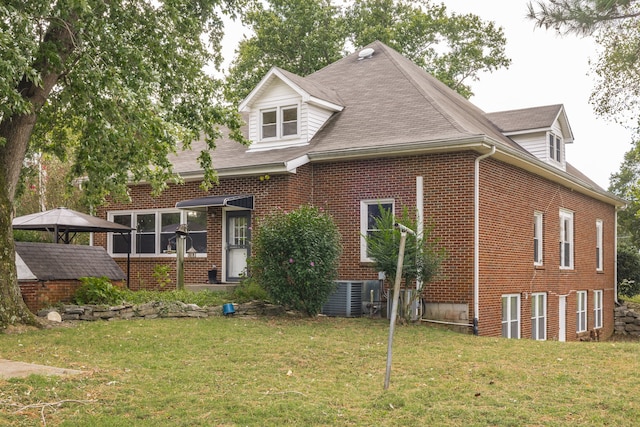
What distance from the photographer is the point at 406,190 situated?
15.4 meters

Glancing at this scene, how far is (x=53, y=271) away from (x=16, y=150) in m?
2.77

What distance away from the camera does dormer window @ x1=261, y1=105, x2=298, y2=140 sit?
17.7 metres

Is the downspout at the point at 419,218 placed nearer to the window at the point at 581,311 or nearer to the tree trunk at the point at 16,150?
the tree trunk at the point at 16,150

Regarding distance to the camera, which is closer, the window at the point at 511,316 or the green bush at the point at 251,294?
the green bush at the point at 251,294

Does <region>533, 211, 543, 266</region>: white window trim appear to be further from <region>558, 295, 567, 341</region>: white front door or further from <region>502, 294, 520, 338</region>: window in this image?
<region>558, 295, 567, 341</region>: white front door

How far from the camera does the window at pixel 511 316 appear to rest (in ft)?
53.3

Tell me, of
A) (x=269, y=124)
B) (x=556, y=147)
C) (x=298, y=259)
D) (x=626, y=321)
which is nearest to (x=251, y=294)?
(x=298, y=259)

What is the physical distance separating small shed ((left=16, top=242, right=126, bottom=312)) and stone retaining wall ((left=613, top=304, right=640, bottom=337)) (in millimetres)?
18247

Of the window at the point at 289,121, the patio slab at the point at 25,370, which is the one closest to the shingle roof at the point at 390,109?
the window at the point at 289,121

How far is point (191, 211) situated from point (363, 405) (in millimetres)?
12179

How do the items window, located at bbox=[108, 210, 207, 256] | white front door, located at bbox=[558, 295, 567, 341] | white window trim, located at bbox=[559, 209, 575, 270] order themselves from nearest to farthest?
window, located at bbox=[108, 210, 207, 256] < white front door, located at bbox=[558, 295, 567, 341] < white window trim, located at bbox=[559, 209, 575, 270]

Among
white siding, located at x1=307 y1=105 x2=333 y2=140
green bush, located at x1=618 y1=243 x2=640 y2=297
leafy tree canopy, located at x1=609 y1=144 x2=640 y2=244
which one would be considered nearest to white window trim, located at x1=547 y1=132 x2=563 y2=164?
white siding, located at x1=307 y1=105 x2=333 y2=140

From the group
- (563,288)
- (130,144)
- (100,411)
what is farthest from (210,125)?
(563,288)

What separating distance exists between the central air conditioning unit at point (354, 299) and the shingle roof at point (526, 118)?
7.30 metres
